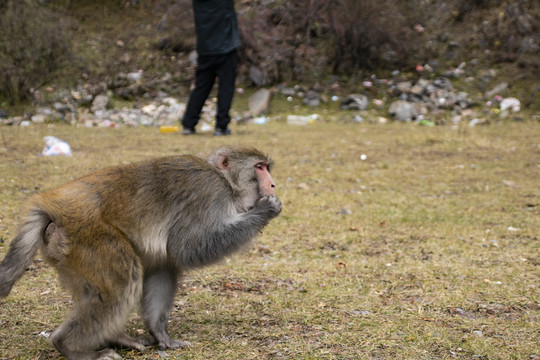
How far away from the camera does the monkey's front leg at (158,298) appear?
103 inches

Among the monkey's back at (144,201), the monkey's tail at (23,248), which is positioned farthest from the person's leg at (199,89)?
the monkey's tail at (23,248)

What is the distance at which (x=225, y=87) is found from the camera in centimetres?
828

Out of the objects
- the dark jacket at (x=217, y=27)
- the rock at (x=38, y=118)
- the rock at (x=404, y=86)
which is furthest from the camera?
the rock at (x=404, y=86)

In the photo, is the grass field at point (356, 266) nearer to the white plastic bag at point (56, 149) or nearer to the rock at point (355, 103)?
the white plastic bag at point (56, 149)

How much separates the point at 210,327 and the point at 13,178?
10.3 feet

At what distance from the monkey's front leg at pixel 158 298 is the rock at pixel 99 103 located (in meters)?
8.22

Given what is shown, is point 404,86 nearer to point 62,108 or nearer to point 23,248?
point 62,108

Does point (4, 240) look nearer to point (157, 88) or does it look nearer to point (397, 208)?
point (397, 208)

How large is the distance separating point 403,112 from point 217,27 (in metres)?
3.38

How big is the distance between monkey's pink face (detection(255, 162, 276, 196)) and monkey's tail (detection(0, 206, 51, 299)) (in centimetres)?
90

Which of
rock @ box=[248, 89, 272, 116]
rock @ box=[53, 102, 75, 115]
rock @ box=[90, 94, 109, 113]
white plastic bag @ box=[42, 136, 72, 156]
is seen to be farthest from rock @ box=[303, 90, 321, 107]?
white plastic bag @ box=[42, 136, 72, 156]

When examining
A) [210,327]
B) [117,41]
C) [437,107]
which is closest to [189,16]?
[117,41]

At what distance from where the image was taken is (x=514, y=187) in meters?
5.76

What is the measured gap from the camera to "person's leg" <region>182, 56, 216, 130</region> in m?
8.27
